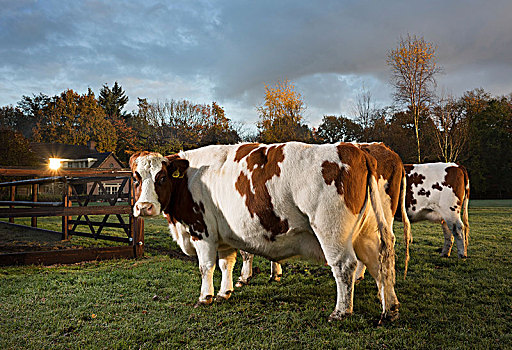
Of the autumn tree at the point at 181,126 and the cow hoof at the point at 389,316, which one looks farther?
the autumn tree at the point at 181,126

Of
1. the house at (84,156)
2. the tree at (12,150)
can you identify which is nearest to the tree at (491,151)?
the house at (84,156)

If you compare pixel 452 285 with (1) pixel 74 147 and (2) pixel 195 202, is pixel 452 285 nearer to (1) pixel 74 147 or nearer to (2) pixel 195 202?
(2) pixel 195 202

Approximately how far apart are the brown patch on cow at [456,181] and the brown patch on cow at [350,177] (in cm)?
593

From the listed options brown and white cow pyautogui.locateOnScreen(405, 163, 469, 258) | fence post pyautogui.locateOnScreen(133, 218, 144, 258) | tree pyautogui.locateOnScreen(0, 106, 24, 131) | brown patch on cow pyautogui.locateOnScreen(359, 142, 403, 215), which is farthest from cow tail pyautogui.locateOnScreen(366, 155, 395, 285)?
tree pyautogui.locateOnScreen(0, 106, 24, 131)

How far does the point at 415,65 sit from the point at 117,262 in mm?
21070

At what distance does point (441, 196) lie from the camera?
9.09 meters

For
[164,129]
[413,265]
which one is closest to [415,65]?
[413,265]

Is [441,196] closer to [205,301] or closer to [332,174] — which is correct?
[332,174]

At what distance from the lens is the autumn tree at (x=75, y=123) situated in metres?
52.3

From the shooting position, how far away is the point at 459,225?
861cm

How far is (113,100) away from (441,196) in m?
77.0

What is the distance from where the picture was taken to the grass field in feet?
12.6

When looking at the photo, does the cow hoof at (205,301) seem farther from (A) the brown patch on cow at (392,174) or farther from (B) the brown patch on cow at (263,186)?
(A) the brown patch on cow at (392,174)

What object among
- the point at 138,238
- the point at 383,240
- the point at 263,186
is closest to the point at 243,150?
the point at 263,186
